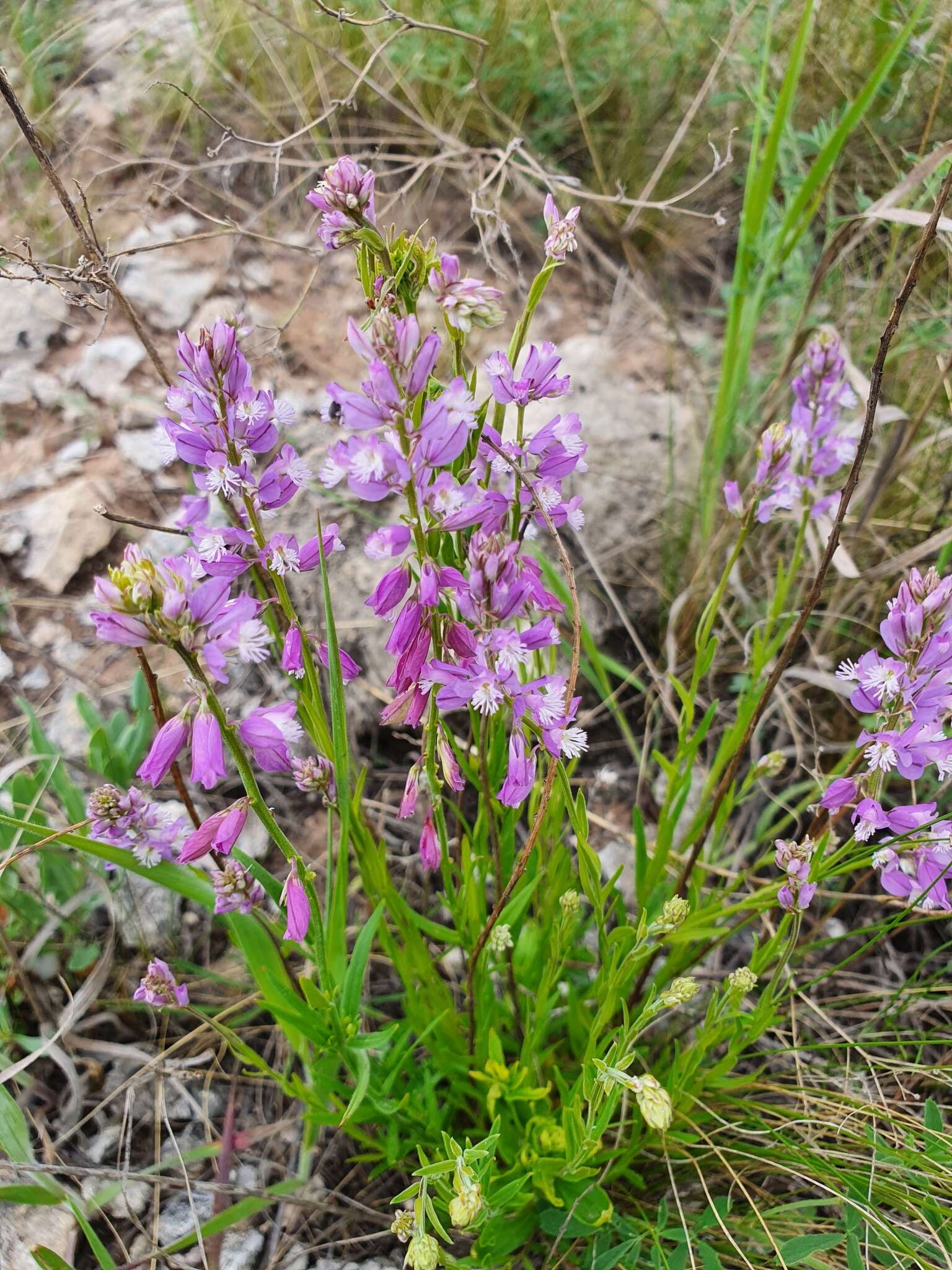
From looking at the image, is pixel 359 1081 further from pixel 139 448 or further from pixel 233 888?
pixel 139 448

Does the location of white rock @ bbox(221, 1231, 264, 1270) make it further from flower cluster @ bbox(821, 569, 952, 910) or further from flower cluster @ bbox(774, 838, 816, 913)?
flower cluster @ bbox(821, 569, 952, 910)

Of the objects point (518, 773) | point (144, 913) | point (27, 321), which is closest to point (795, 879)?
point (518, 773)

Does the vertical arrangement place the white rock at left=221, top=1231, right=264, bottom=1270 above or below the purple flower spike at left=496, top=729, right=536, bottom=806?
below

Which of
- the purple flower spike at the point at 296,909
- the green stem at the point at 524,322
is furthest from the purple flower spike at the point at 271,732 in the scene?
the green stem at the point at 524,322

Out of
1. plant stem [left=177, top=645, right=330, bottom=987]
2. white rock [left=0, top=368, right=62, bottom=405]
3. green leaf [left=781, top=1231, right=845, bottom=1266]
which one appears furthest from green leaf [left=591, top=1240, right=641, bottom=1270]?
white rock [left=0, top=368, right=62, bottom=405]

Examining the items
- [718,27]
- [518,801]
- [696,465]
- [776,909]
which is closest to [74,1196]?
[518,801]

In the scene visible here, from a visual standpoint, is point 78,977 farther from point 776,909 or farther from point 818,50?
point 818,50

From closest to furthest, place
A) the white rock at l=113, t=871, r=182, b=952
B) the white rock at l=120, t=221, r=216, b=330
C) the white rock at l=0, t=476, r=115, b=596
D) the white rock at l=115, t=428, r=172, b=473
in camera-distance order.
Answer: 1. the white rock at l=113, t=871, r=182, b=952
2. the white rock at l=0, t=476, r=115, b=596
3. the white rock at l=115, t=428, r=172, b=473
4. the white rock at l=120, t=221, r=216, b=330
